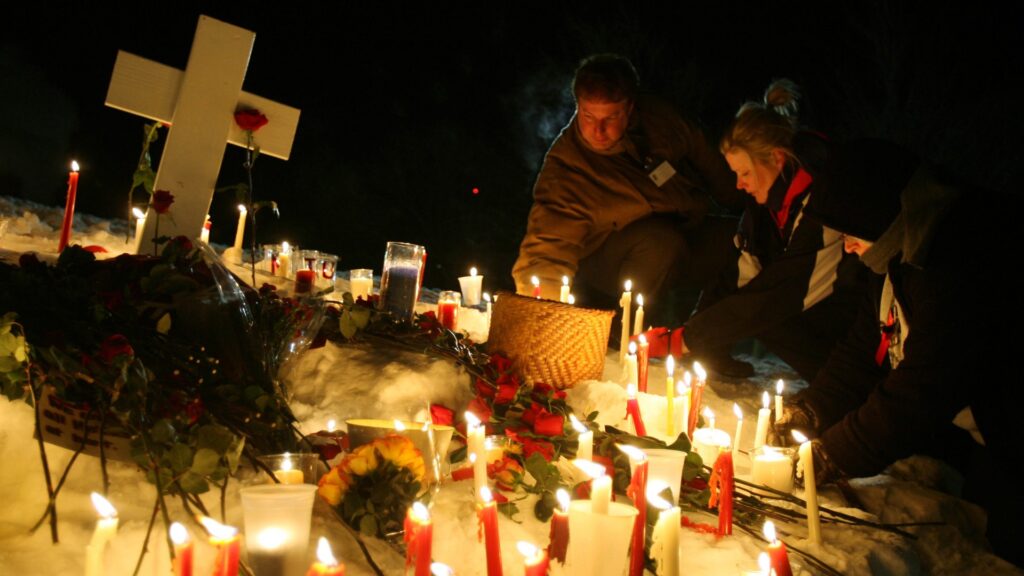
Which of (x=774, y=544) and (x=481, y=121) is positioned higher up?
(x=481, y=121)

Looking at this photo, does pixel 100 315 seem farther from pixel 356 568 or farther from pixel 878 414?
pixel 878 414

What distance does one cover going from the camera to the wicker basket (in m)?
3.26

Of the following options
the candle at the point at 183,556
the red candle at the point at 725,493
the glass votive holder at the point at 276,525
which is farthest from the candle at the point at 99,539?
the red candle at the point at 725,493

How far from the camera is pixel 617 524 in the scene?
1.65 m

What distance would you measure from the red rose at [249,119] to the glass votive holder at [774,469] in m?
2.39

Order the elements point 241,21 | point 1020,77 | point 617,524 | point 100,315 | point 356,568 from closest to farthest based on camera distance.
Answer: point 617,524 < point 356,568 < point 100,315 < point 1020,77 < point 241,21

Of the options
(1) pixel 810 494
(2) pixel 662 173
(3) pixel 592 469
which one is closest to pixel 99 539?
(3) pixel 592 469

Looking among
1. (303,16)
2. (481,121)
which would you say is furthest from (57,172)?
(481,121)

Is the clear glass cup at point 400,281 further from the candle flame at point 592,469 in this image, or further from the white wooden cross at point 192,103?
the candle flame at point 592,469

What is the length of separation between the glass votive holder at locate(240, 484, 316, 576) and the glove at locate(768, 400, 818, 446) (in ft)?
6.99

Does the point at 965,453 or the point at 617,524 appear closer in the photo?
the point at 617,524

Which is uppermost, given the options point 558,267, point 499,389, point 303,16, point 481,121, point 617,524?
point 303,16

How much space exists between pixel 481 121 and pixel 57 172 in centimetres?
521

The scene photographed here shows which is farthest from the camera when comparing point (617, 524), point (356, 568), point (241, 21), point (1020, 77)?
point (241, 21)
